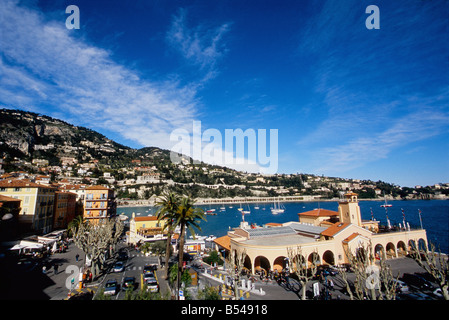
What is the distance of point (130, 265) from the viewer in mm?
32094

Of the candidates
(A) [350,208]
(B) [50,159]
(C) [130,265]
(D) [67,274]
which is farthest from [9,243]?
(B) [50,159]

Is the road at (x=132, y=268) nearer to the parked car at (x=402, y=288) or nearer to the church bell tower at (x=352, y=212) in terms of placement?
the parked car at (x=402, y=288)

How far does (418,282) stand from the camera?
23.8m

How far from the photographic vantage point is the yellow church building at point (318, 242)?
2881 centimetres

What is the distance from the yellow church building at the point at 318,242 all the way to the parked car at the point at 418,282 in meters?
3.68

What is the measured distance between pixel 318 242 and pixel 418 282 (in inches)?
404

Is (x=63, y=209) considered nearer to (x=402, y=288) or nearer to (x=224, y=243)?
(x=224, y=243)

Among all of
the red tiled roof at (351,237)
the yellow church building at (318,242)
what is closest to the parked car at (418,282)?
the yellow church building at (318,242)

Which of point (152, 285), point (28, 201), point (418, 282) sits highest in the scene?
point (28, 201)

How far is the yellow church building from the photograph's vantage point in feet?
94.5

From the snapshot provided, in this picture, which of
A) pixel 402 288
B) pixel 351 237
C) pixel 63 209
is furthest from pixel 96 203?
pixel 402 288

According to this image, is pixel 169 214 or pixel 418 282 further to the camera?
pixel 169 214

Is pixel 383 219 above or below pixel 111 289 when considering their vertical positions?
below

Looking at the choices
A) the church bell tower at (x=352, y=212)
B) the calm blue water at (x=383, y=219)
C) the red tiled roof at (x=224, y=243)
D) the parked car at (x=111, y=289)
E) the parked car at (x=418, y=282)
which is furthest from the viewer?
the calm blue water at (x=383, y=219)
